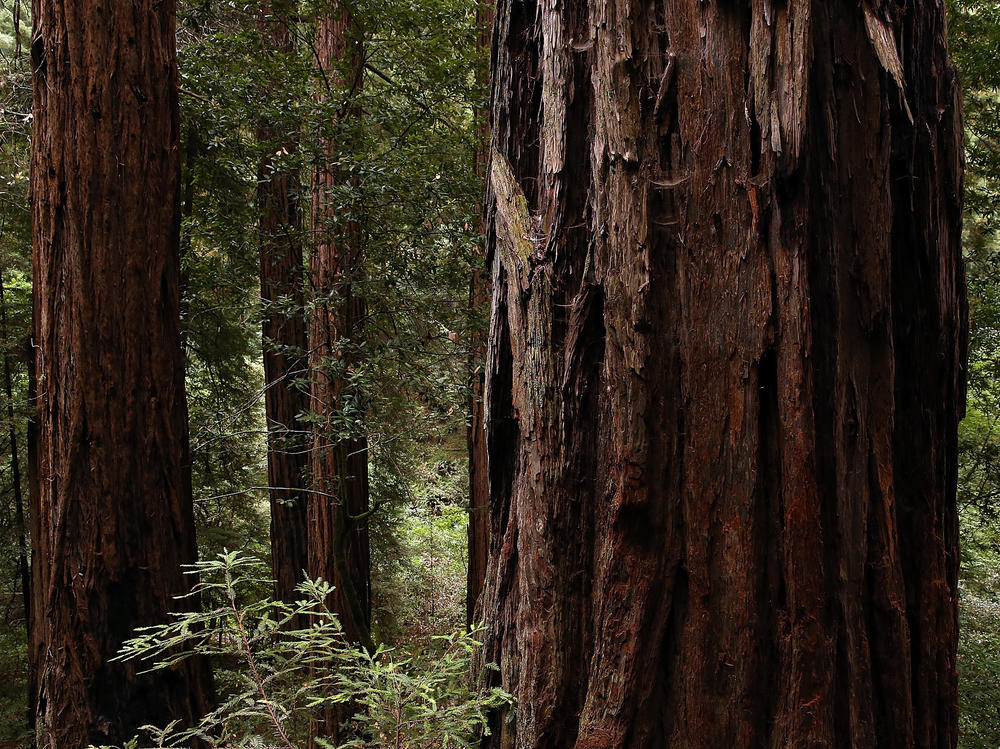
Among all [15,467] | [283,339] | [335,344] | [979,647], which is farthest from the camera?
[283,339]

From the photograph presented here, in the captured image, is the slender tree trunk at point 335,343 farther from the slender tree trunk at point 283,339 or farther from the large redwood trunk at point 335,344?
the slender tree trunk at point 283,339

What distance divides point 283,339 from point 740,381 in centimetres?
726

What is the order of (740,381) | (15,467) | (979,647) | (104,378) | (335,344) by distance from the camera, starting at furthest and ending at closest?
(15,467)
(979,647)
(335,344)
(104,378)
(740,381)

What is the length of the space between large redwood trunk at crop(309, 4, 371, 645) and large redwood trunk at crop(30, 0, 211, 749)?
1945 millimetres

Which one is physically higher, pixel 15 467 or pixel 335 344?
pixel 335 344

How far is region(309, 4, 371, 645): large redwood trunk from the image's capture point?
581 centimetres

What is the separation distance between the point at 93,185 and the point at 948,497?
159 inches

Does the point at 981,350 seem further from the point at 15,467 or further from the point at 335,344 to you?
the point at 15,467

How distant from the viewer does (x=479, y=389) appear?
287 inches

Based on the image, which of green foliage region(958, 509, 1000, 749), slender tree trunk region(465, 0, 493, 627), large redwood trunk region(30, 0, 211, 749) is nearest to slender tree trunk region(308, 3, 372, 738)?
slender tree trunk region(465, 0, 493, 627)

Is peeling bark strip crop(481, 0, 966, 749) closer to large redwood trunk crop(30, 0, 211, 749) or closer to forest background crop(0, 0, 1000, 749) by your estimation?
large redwood trunk crop(30, 0, 211, 749)

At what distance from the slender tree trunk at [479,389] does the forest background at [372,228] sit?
87 mm

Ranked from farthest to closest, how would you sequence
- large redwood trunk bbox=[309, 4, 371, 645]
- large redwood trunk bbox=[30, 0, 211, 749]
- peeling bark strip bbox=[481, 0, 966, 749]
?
large redwood trunk bbox=[309, 4, 371, 645]
large redwood trunk bbox=[30, 0, 211, 749]
peeling bark strip bbox=[481, 0, 966, 749]

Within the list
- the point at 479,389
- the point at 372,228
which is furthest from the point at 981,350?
the point at 372,228
